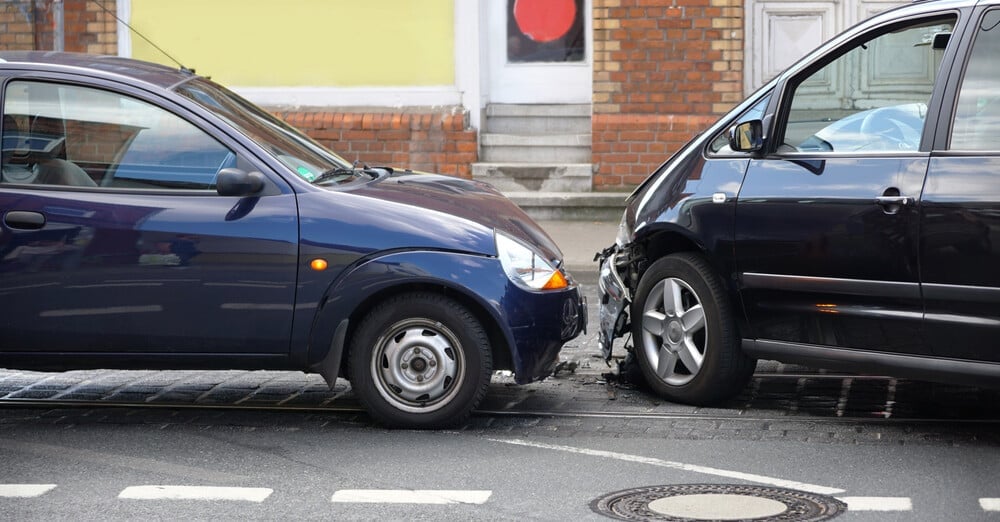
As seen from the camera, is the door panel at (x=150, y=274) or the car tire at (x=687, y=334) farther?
the car tire at (x=687, y=334)

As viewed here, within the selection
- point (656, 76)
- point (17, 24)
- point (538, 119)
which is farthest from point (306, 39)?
point (656, 76)

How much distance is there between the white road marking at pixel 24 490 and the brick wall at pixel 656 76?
9.23m

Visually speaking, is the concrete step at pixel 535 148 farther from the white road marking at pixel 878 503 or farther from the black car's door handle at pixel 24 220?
the white road marking at pixel 878 503

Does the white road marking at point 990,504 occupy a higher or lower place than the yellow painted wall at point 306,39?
lower

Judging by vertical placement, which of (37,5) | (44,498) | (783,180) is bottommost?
(44,498)

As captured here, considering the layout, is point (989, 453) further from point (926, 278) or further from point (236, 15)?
point (236, 15)

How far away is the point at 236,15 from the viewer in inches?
598

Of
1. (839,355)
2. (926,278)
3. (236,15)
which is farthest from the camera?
(236,15)

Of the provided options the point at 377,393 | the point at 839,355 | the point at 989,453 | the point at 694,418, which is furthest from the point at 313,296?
the point at 989,453

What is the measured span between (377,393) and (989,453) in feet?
8.34

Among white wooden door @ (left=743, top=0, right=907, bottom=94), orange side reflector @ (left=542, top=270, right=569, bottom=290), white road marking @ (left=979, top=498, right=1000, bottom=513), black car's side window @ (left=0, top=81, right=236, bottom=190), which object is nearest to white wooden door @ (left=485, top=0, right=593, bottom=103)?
white wooden door @ (left=743, top=0, right=907, bottom=94)

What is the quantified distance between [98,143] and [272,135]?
0.79 meters

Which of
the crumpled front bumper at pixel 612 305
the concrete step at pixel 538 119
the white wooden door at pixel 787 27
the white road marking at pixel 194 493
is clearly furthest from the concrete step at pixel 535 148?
the white road marking at pixel 194 493

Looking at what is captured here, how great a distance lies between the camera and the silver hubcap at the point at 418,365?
6.56 metres
